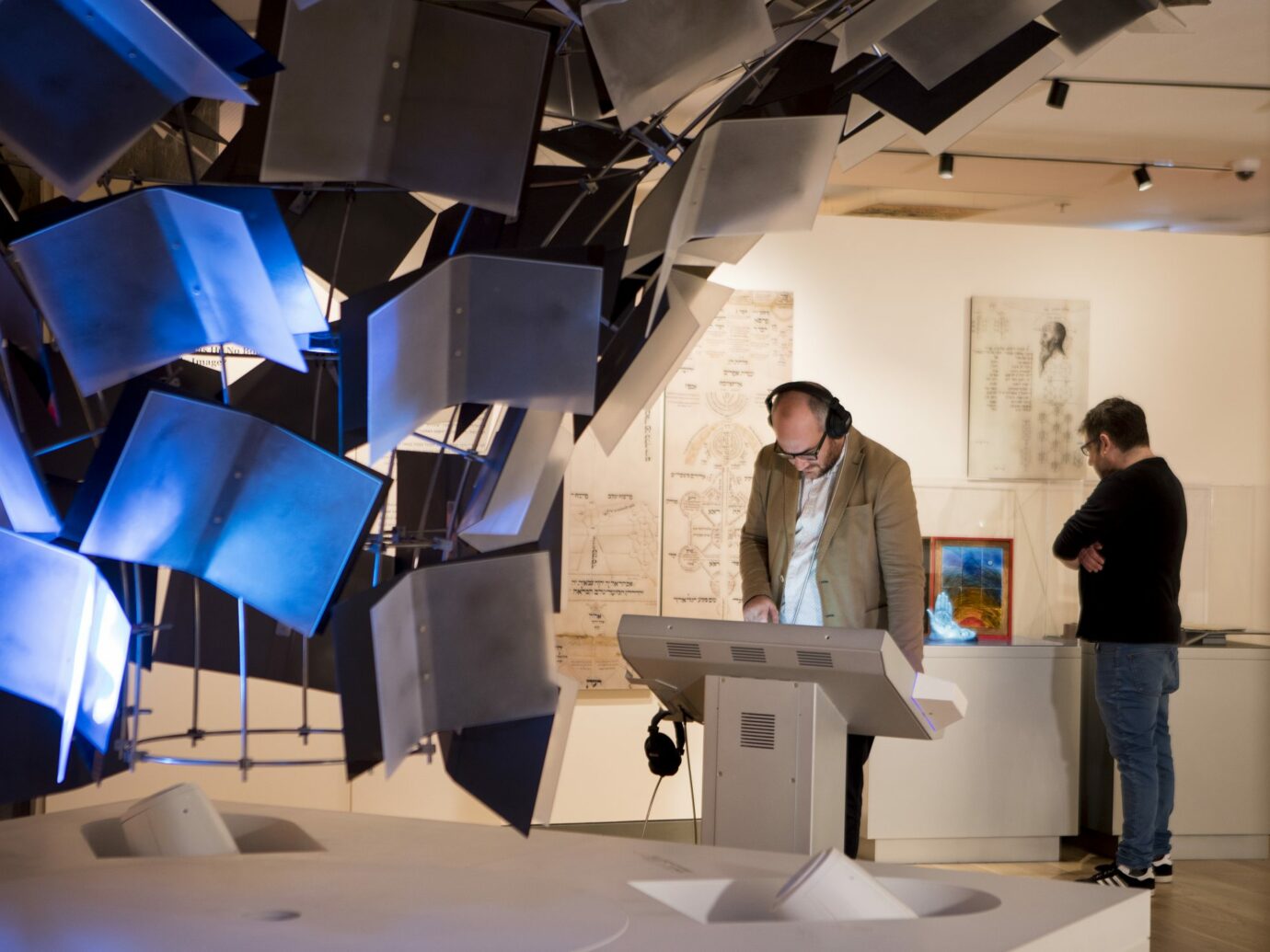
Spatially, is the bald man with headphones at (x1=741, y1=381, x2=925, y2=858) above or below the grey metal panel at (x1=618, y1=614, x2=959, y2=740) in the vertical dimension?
above

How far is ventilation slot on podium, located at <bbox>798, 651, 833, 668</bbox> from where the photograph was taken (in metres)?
2.20

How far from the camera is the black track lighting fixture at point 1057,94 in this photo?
4621 mm

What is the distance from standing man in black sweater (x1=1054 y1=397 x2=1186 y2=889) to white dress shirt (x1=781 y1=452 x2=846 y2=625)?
5.64 ft

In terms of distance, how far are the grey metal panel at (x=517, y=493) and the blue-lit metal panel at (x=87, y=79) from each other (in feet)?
1.42

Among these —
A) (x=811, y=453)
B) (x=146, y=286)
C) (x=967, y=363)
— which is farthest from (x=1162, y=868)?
(x=146, y=286)

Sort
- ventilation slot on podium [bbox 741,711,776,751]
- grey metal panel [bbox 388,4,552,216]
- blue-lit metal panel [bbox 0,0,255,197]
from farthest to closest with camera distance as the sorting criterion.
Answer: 1. ventilation slot on podium [bbox 741,711,776,751]
2. grey metal panel [bbox 388,4,552,216]
3. blue-lit metal panel [bbox 0,0,255,197]

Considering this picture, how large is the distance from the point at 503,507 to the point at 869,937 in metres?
0.64

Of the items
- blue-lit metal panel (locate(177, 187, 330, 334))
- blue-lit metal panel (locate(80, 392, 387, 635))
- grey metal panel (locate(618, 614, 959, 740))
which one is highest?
blue-lit metal panel (locate(177, 187, 330, 334))

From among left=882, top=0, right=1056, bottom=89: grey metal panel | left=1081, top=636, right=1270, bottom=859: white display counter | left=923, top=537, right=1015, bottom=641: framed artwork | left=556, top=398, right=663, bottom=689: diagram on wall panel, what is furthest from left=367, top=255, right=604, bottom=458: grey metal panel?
left=1081, top=636, right=1270, bottom=859: white display counter

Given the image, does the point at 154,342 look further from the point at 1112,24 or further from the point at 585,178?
the point at 1112,24

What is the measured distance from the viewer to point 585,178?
1.60 metres

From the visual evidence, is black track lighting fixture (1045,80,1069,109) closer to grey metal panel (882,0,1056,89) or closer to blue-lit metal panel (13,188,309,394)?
grey metal panel (882,0,1056,89)

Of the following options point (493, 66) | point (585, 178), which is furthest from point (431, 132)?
point (585, 178)

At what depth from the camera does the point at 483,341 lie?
1198 millimetres
